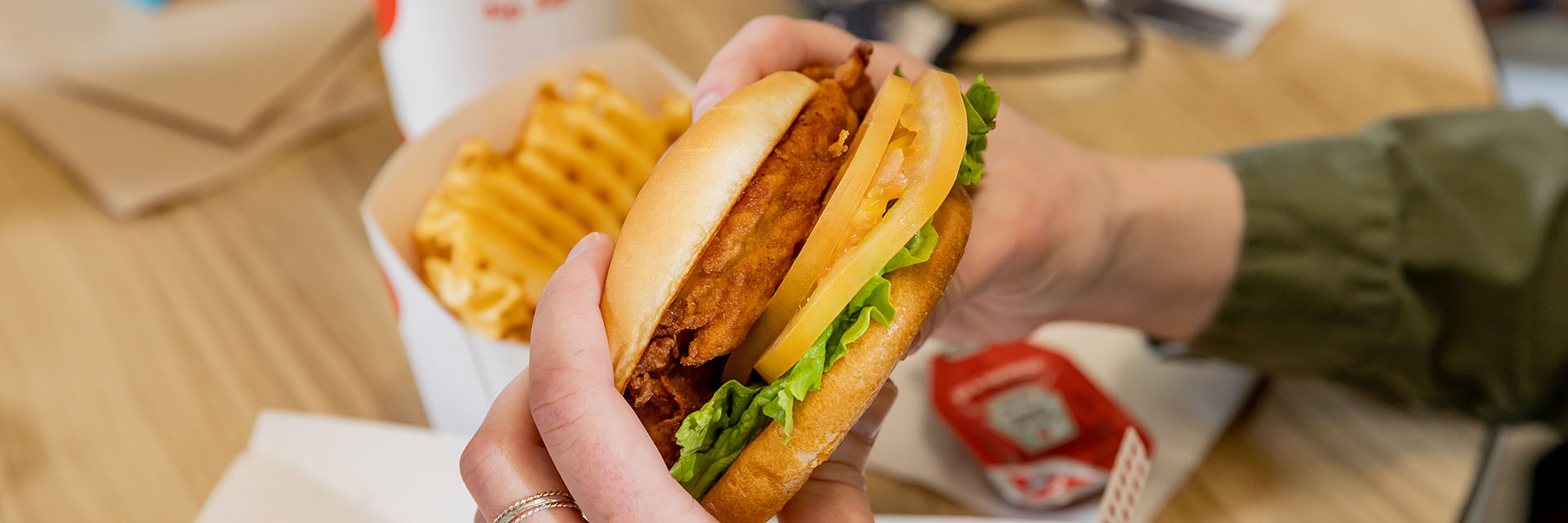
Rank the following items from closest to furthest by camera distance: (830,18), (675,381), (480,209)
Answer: (675,381)
(480,209)
(830,18)

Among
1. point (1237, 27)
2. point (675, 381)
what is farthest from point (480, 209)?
point (1237, 27)

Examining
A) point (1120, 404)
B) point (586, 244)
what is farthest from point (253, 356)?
point (1120, 404)

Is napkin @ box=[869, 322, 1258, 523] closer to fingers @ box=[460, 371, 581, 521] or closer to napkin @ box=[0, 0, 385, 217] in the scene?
fingers @ box=[460, 371, 581, 521]

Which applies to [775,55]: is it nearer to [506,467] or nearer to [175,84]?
[506,467]

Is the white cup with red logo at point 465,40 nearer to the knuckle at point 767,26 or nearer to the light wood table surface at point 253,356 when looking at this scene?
the light wood table surface at point 253,356

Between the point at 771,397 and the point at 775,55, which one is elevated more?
the point at 775,55

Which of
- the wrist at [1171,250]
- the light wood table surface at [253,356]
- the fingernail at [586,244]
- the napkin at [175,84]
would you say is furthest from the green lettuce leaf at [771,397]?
the napkin at [175,84]

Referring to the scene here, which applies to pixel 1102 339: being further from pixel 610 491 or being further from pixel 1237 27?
pixel 610 491
